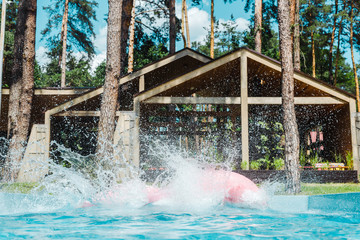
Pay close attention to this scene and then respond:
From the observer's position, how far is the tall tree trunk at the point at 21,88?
40.5 feet

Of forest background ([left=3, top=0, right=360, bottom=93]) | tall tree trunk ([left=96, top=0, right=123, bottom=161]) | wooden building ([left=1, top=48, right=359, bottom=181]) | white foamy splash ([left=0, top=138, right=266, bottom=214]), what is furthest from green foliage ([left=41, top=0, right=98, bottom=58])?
white foamy splash ([left=0, top=138, right=266, bottom=214])

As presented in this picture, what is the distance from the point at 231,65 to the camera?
42.0 ft

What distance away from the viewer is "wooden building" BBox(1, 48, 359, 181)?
37.9ft

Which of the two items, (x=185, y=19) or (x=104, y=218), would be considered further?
(x=185, y=19)

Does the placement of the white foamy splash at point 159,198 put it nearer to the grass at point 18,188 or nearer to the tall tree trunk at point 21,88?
the grass at point 18,188

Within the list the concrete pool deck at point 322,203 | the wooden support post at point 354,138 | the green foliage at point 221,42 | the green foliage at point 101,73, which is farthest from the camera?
the green foliage at point 221,42

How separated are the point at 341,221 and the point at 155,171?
696 cm

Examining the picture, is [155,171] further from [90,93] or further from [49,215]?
[49,215]

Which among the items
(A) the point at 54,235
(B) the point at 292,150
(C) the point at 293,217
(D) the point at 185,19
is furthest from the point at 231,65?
(D) the point at 185,19

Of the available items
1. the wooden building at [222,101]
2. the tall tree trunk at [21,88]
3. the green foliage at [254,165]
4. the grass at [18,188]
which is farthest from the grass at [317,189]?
the tall tree trunk at [21,88]

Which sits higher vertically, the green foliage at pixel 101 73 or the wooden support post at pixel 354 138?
the green foliage at pixel 101 73

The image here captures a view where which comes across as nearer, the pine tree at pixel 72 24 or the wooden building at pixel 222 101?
the wooden building at pixel 222 101

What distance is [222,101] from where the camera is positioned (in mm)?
11828

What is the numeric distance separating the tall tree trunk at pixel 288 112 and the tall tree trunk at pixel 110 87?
4610 mm
